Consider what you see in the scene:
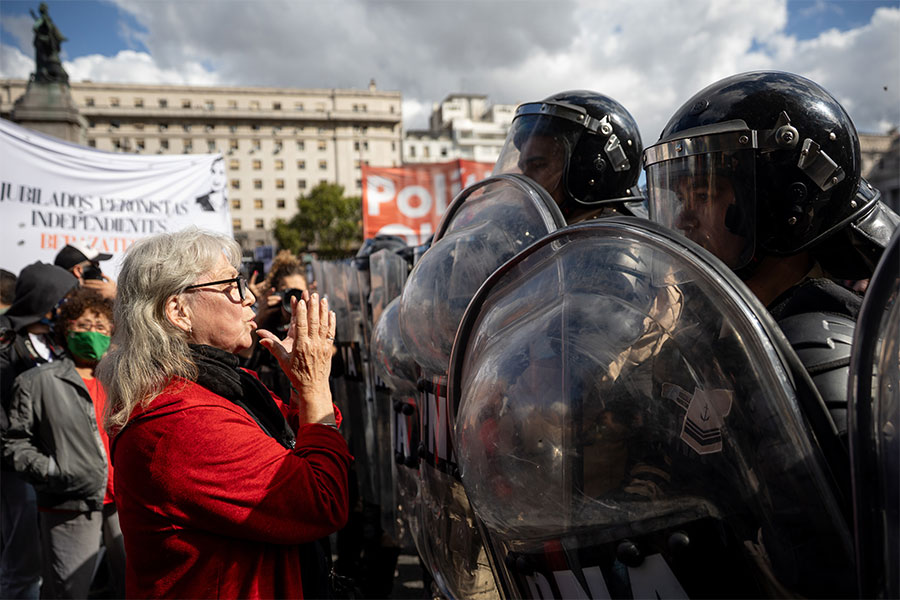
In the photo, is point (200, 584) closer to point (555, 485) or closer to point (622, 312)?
point (555, 485)

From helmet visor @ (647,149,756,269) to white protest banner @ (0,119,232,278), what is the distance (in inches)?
191

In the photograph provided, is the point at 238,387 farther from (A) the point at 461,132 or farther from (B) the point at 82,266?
(A) the point at 461,132

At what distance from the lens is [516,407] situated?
112 centimetres

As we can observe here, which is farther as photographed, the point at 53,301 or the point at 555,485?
the point at 53,301

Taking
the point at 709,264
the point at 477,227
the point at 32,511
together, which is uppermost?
the point at 477,227

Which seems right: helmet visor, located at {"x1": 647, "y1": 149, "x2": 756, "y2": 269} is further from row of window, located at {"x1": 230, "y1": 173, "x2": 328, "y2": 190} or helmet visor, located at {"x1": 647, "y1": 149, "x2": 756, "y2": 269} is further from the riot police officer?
row of window, located at {"x1": 230, "y1": 173, "x2": 328, "y2": 190}

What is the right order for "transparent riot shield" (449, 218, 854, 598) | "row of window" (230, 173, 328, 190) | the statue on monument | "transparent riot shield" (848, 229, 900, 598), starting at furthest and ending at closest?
"row of window" (230, 173, 328, 190)
the statue on monument
"transparent riot shield" (449, 218, 854, 598)
"transparent riot shield" (848, 229, 900, 598)

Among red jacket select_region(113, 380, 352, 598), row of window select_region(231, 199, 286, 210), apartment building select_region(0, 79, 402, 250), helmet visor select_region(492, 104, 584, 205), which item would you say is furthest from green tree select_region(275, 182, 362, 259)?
red jacket select_region(113, 380, 352, 598)

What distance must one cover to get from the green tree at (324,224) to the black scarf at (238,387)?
61829mm

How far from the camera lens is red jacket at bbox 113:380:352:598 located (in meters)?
1.47

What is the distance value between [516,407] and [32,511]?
3.68 metres

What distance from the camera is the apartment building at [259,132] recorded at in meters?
69.4

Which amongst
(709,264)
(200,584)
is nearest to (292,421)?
(200,584)

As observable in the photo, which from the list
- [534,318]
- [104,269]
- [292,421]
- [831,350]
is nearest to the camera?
[831,350]
